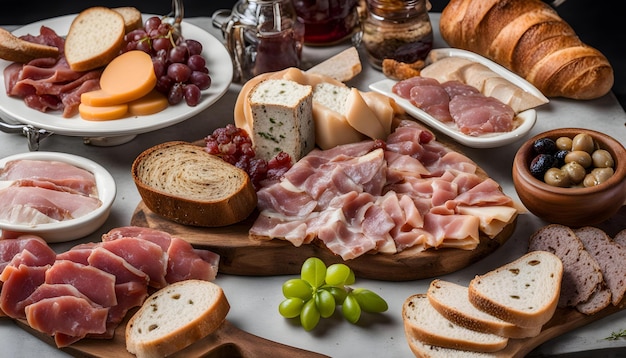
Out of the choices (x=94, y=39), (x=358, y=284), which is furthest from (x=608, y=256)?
(x=94, y=39)

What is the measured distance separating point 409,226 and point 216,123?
3.59 ft

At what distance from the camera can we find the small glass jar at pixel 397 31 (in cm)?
358

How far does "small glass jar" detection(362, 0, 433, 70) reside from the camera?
3.58 m

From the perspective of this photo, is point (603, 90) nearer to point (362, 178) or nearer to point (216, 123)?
point (362, 178)

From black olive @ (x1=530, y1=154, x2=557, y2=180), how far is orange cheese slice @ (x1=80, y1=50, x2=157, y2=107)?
141 centimetres

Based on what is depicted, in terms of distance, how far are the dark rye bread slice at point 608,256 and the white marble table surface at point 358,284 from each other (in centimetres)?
8

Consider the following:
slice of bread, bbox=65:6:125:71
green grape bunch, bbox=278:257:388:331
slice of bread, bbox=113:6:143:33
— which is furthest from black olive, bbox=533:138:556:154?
slice of bread, bbox=113:6:143:33

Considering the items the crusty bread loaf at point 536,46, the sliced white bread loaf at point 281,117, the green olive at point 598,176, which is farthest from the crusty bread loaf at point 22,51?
the green olive at point 598,176

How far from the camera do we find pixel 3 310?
2.50 metres

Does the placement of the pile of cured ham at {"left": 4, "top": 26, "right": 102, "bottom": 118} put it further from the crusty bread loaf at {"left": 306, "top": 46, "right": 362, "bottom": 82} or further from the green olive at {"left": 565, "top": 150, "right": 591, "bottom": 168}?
the green olive at {"left": 565, "top": 150, "right": 591, "bottom": 168}

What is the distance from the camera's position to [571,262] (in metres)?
2.58

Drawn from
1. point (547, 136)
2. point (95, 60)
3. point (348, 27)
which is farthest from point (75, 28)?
point (547, 136)

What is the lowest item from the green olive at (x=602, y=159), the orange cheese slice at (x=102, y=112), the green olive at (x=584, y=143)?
the orange cheese slice at (x=102, y=112)

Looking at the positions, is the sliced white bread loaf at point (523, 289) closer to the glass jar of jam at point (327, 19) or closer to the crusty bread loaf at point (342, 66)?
the crusty bread loaf at point (342, 66)
